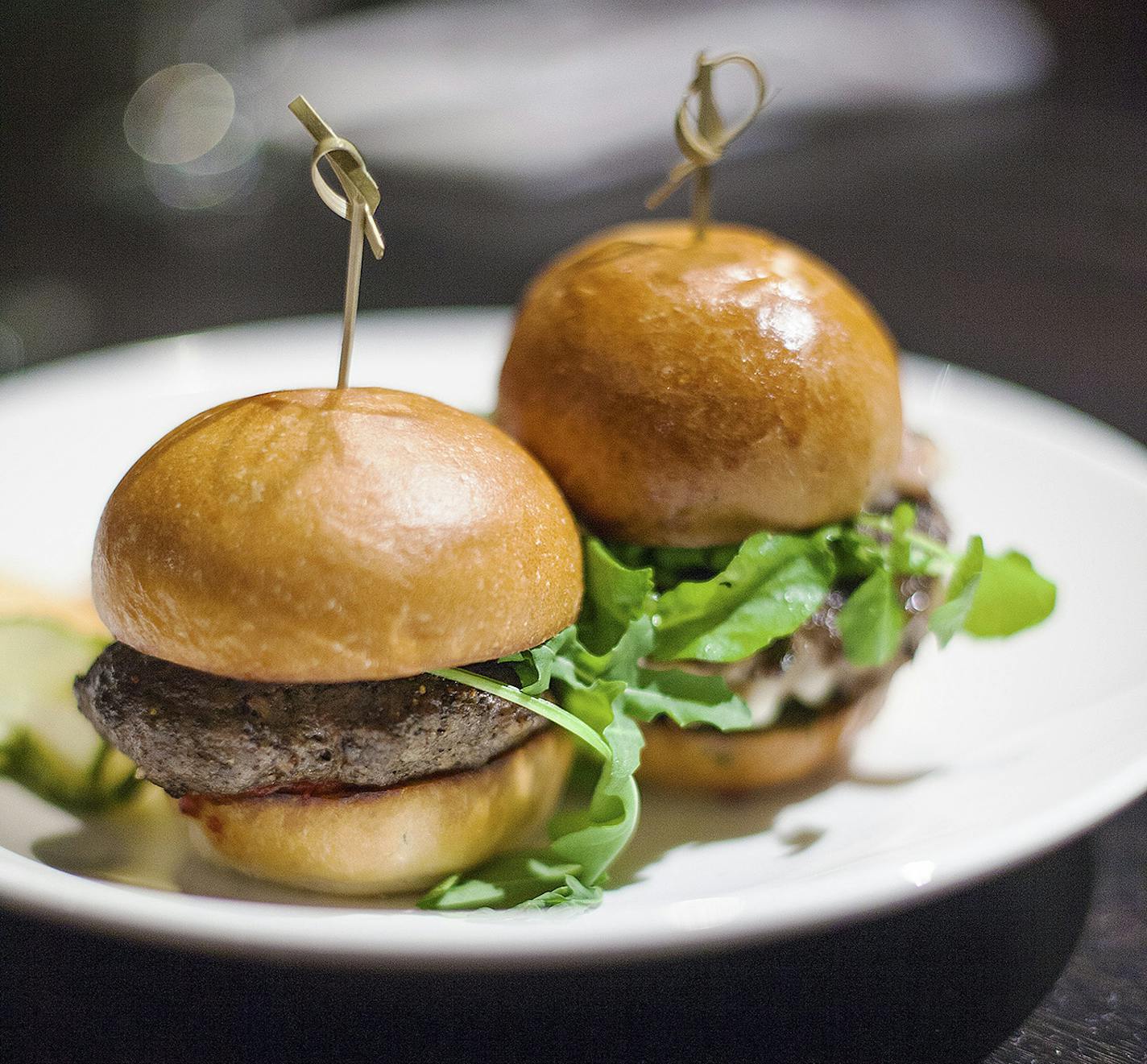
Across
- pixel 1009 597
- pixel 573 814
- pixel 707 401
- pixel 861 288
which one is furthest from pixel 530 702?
pixel 861 288

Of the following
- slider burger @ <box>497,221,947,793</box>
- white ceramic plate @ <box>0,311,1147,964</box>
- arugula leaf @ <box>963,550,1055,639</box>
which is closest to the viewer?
white ceramic plate @ <box>0,311,1147,964</box>

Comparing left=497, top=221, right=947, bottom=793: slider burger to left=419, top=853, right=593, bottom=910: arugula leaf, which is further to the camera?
left=497, top=221, right=947, bottom=793: slider burger

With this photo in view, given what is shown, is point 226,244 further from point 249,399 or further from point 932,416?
point 249,399

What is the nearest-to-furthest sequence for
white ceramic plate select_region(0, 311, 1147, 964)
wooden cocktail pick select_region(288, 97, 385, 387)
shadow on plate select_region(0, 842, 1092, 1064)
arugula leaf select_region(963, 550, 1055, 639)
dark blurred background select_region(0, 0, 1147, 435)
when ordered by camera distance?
white ceramic plate select_region(0, 311, 1147, 964) → shadow on plate select_region(0, 842, 1092, 1064) → wooden cocktail pick select_region(288, 97, 385, 387) → arugula leaf select_region(963, 550, 1055, 639) → dark blurred background select_region(0, 0, 1147, 435)

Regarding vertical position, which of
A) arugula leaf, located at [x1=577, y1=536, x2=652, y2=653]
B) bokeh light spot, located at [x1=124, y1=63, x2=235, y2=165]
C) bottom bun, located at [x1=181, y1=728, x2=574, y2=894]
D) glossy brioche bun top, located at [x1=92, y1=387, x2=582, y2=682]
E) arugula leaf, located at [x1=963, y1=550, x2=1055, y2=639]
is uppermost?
bokeh light spot, located at [x1=124, y1=63, x2=235, y2=165]

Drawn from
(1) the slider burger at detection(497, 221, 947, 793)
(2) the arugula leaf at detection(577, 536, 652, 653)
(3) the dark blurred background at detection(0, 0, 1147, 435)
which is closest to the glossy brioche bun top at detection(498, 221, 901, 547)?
(1) the slider burger at detection(497, 221, 947, 793)

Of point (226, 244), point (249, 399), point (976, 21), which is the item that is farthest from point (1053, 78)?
point (249, 399)

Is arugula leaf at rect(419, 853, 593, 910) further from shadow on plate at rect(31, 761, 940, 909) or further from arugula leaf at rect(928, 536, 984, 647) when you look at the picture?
arugula leaf at rect(928, 536, 984, 647)

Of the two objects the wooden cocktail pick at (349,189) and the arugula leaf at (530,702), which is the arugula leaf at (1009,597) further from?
the wooden cocktail pick at (349,189)
